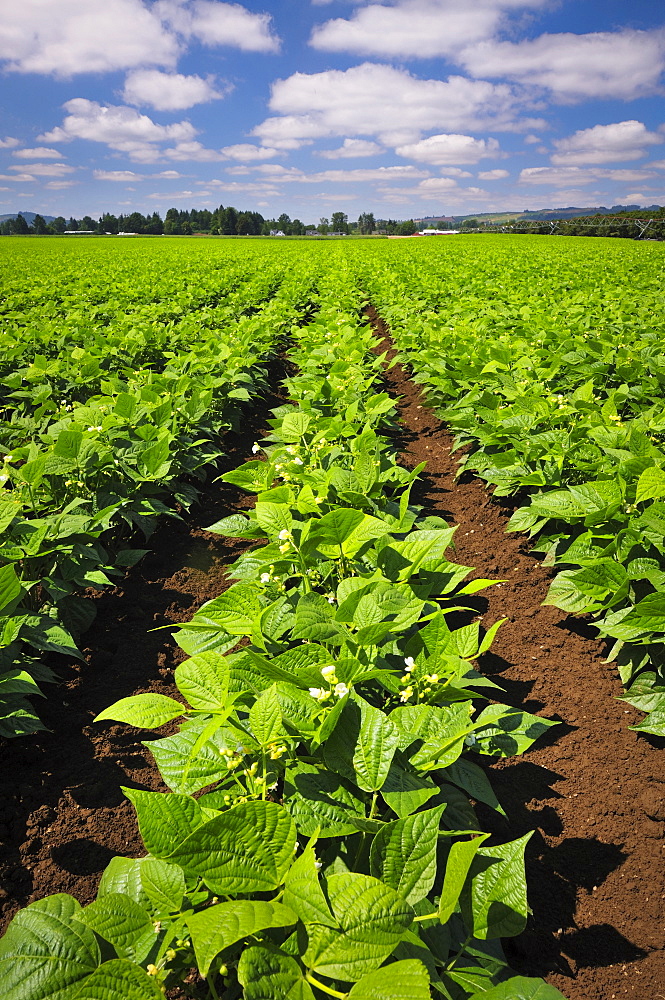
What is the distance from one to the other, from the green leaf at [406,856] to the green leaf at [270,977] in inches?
10.6

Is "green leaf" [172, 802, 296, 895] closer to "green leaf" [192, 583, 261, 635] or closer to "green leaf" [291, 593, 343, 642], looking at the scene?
"green leaf" [291, 593, 343, 642]

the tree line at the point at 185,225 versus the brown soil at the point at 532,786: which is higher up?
the tree line at the point at 185,225

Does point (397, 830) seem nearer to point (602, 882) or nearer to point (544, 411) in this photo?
point (602, 882)

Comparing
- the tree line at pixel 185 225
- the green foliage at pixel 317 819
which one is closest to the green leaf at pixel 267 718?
the green foliage at pixel 317 819

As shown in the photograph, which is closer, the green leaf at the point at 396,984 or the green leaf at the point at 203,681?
the green leaf at the point at 396,984

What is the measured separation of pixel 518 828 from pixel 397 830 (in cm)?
127

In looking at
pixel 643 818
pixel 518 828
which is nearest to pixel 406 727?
pixel 518 828

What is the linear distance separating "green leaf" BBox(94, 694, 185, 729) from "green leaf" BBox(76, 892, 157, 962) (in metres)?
0.41

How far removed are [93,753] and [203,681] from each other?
135 cm

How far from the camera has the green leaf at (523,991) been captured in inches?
41.4

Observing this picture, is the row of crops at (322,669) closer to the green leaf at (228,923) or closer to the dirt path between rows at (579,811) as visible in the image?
the green leaf at (228,923)

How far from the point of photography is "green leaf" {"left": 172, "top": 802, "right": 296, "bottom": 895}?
1.14 m

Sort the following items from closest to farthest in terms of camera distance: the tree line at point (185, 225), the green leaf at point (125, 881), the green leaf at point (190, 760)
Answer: the green leaf at point (125, 881)
the green leaf at point (190, 760)
the tree line at point (185, 225)

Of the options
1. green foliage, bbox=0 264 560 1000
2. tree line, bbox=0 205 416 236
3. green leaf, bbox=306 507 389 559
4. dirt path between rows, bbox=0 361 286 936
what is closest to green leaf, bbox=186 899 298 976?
green foliage, bbox=0 264 560 1000
